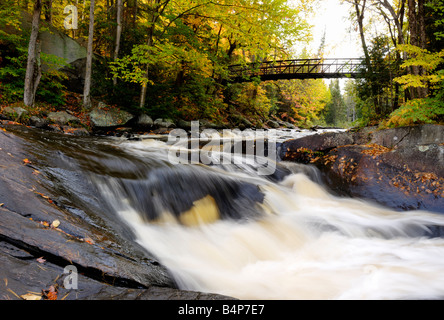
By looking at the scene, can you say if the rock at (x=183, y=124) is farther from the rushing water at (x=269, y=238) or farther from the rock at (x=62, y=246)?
the rock at (x=62, y=246)

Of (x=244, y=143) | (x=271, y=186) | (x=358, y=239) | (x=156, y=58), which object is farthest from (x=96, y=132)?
(x=358, y=239)

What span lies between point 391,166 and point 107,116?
1102cm

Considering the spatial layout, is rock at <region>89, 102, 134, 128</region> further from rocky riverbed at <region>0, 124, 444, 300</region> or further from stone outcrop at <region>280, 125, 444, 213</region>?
stone outcrop at <region>280, 125, 444, 213</region>

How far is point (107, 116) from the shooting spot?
11180 millimetres

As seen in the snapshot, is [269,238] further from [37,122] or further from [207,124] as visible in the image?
[207,124]

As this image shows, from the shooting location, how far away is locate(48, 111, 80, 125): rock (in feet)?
30.2

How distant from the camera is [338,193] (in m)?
6.34

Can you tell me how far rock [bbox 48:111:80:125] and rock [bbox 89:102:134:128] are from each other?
83 centimetres

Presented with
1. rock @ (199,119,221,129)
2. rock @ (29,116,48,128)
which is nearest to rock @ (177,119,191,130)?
rock @ (199,119,221,129)

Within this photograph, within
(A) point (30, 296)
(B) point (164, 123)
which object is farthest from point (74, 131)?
(A) point (30, 296)

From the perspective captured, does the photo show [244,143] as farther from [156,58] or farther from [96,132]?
[96,132]

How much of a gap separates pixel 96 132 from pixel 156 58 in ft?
13.8

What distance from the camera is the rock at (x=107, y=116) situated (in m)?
10.7
